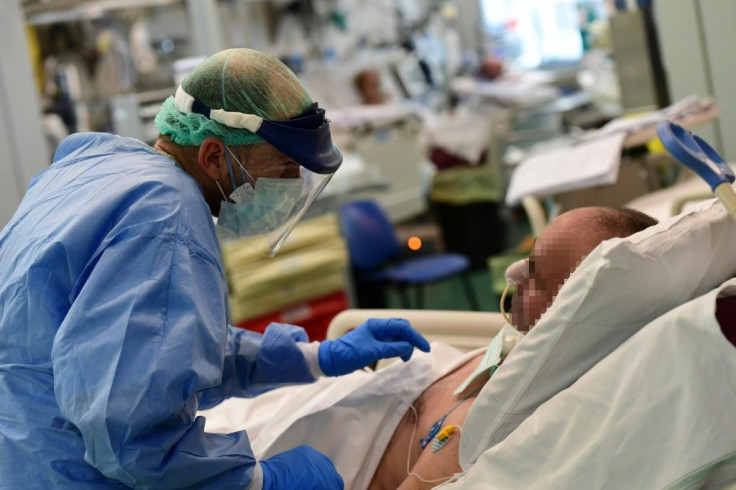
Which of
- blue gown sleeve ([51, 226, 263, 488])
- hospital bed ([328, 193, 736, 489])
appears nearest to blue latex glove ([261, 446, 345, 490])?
blue gown sleeve ([51, 226, 263, 488])

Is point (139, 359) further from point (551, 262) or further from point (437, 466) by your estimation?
point (551, 262)

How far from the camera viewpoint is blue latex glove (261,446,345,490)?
1.58 meters

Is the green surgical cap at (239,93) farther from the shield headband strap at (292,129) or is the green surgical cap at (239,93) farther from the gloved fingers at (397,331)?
the gloved fingers at (397,331)

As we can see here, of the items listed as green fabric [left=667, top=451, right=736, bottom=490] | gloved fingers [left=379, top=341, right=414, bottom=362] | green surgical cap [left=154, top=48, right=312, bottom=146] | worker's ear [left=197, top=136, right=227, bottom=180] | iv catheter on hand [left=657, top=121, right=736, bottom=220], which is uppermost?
green surgical cap [left=154, top=48, right=312, bottom=146]

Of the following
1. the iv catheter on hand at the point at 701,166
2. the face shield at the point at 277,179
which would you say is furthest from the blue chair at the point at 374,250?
the iv catheter on hand at the point at 701,166

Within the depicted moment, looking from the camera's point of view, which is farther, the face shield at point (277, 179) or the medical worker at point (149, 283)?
the face shield at point (277, 179)

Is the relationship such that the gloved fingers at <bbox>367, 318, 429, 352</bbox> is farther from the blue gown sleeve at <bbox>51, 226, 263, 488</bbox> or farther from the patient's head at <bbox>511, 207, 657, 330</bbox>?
the blue gown sleeve at <bbox>51, 226, 263, 488</bbox>

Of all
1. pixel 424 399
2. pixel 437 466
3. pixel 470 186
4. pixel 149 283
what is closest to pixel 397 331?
pixel 424 399

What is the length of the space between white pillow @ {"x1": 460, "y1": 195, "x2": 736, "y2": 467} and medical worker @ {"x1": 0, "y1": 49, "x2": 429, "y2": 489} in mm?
392

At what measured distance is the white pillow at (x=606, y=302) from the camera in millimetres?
1278

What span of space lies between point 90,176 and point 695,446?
108 cm

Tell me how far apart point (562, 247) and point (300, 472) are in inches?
24.1

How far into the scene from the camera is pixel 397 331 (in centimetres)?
201

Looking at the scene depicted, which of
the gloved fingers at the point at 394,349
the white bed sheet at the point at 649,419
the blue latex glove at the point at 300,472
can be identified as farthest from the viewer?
the gloved fingers at the point at 394,349
